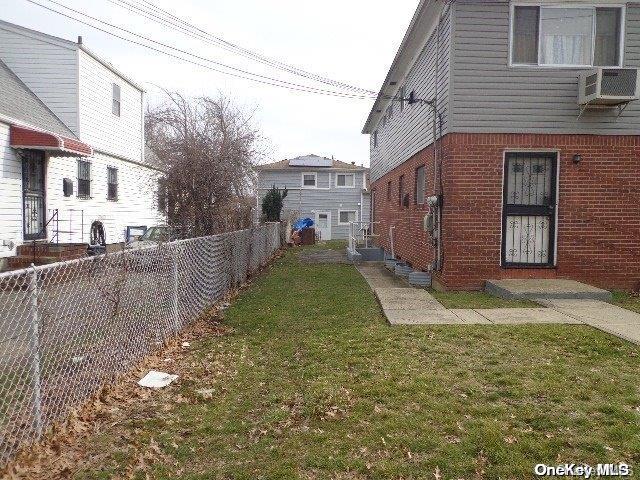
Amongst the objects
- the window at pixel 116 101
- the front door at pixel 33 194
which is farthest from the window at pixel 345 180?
the front door at pixel 33 194

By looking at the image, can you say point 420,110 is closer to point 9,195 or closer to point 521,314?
point 521,314

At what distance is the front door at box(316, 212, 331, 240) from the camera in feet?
110

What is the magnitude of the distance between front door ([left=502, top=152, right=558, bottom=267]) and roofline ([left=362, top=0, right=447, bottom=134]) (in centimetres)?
343

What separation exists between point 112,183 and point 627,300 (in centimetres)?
1504

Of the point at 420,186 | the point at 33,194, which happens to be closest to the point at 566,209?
the point at 420,186

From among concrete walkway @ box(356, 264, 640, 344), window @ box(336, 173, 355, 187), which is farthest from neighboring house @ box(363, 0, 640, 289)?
window @ box(336, 173, 355, 187)

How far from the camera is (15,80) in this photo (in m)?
14.3

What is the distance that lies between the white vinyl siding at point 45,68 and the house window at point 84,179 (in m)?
1.04

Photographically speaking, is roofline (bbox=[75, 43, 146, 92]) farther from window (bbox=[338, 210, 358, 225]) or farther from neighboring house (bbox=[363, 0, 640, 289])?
window (bbox=[338, 210, 358, 225])

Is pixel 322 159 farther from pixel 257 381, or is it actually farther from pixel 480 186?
pixel 257 381

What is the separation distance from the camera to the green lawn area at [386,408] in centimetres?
327

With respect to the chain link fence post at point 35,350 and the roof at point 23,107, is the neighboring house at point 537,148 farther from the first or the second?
the roof at point 23,107

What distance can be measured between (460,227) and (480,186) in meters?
0.84

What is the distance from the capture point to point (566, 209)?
963 centimetres
